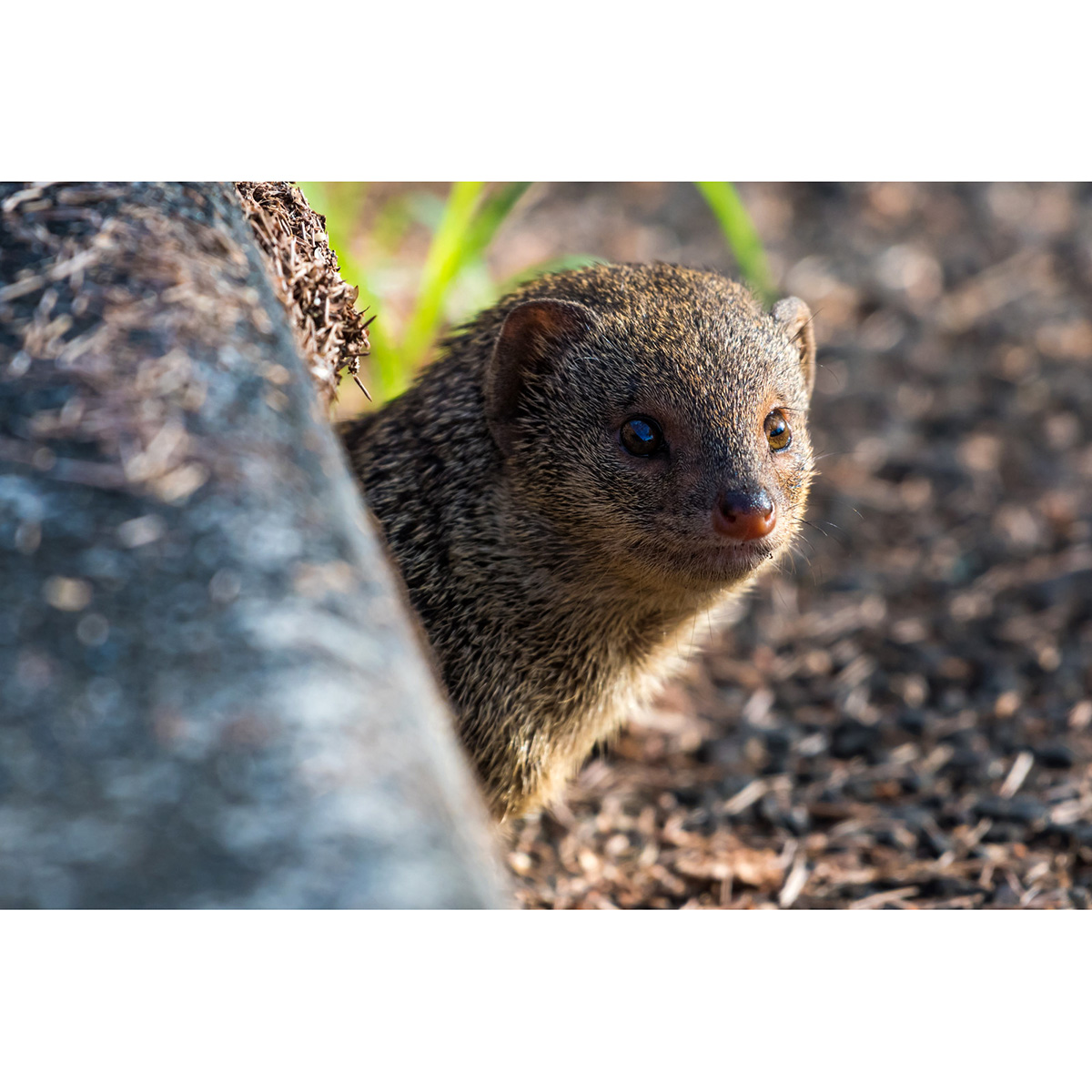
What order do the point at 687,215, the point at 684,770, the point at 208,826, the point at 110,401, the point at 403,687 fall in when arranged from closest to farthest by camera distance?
the point at 208,826 < the point at 403,687 < the point at 110,401 < the point at 684,770 < the point at 687,215

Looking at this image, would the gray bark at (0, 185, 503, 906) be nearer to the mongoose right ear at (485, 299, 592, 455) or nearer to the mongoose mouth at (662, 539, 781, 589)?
the mongoose right ear at (485, 299, 592, 455)

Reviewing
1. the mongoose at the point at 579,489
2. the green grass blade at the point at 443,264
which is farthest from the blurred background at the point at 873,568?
the mongoose at the point at 579,489

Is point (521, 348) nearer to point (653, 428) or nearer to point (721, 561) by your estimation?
point (653, 428)

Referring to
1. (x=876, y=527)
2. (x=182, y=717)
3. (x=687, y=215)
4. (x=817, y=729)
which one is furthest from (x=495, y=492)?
(x=687, y=215)

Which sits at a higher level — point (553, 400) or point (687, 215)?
point (687, 215)

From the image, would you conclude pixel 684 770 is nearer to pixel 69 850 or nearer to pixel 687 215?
pixel 69 850

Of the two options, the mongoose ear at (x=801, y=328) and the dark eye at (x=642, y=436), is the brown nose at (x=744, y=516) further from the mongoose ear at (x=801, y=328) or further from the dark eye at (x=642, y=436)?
the mongoose ear at (x=801, y=328)
